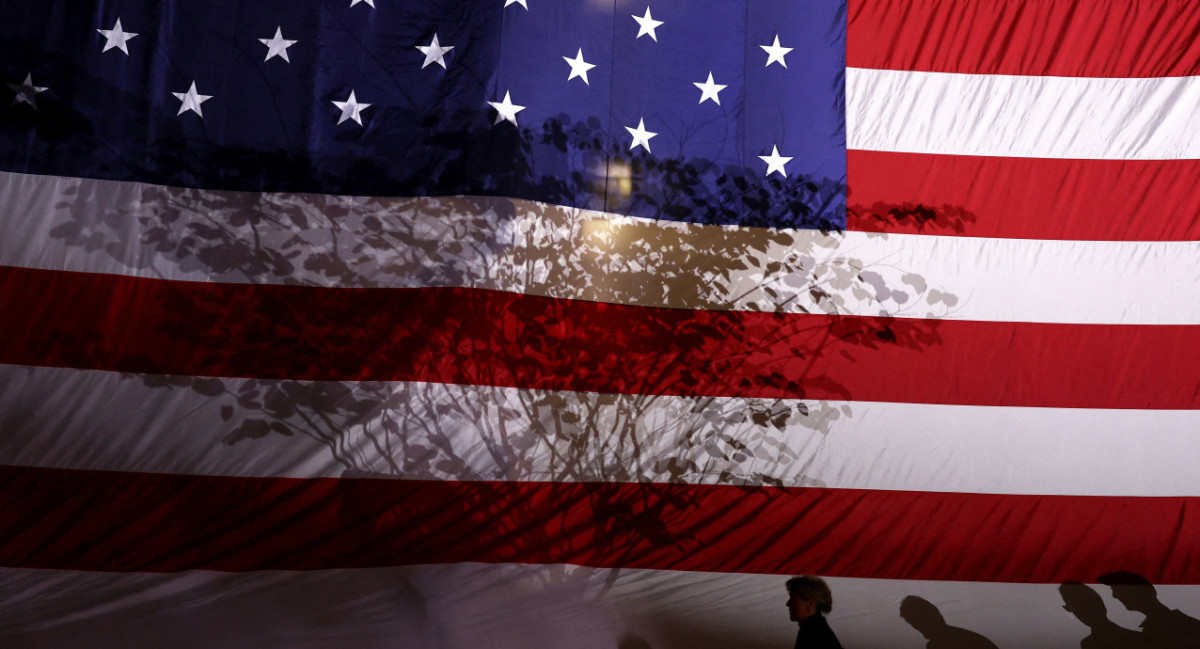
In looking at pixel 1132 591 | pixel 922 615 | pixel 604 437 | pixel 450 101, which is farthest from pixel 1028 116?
pixel 450 101

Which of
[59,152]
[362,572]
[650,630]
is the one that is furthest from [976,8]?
[59,152]

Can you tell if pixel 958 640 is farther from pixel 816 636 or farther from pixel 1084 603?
pixel 816 636

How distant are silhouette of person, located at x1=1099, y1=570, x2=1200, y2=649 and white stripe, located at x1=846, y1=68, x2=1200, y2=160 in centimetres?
196

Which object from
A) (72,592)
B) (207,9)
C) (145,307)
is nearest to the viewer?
(72,592)

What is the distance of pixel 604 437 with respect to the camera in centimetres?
384

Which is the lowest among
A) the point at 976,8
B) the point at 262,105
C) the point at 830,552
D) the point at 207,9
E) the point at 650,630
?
the point at 650,630

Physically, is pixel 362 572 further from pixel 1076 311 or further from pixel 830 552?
pixel 1076 311

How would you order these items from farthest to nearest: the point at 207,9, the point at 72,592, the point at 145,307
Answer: the point at 207,9, the point at 145,307, the point at 72,592

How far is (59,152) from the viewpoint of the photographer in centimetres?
375

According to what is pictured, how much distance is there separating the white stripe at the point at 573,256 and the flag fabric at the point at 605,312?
18mm

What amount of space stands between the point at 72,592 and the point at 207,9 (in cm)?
259

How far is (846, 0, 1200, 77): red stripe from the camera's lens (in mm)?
4145

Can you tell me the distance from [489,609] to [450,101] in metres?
2.26

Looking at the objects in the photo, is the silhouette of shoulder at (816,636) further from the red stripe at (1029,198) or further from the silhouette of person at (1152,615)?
the red stripe at (1029,198)
